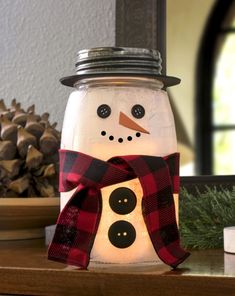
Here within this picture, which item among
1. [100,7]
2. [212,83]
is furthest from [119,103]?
[100,7]

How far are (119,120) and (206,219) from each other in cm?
17

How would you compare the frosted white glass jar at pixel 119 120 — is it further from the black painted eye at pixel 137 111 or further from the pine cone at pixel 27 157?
the pine cone at pixel 27 157

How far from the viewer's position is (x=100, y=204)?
420 millimetres

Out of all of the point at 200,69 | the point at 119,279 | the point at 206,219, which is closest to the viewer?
the point at 119,279

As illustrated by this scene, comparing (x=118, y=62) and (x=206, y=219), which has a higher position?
(x=118, y=62)

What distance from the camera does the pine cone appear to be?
0.58m

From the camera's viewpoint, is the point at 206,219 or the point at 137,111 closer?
the point at 137,111

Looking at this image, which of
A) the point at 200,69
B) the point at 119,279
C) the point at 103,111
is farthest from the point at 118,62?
the point at 200,69

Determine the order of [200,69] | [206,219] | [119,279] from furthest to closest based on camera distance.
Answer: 1. [200,69]
2. [206,219]
3. [119,279]

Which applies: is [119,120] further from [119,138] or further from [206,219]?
[206,219]

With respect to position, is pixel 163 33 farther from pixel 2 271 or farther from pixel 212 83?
pixel 2 271

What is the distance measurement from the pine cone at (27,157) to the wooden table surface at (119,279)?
149 millimetres

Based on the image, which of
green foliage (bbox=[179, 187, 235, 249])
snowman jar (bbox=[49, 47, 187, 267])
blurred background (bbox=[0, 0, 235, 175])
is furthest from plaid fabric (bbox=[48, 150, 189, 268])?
blurred background (bbox=[0, 0, 235, 175])

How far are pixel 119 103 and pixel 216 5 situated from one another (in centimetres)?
31
